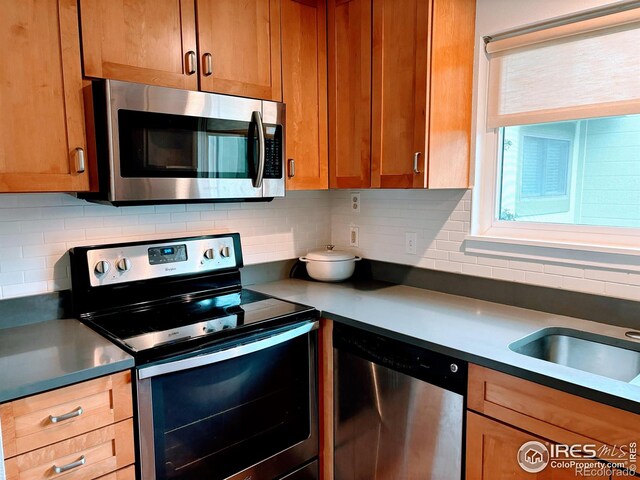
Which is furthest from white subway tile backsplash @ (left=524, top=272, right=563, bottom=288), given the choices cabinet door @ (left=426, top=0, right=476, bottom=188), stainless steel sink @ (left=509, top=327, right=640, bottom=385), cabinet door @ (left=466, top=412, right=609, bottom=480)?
cabinet door @ (left=466, top=412, right=609, bottom=480)

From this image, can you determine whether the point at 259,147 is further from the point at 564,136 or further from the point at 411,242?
the point at 564,136

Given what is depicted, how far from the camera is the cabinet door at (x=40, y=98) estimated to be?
1443mm

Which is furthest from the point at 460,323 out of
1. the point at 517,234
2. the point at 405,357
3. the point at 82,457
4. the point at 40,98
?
the point at 40,98

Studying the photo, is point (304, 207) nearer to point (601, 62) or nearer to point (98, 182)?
point (98, 182)

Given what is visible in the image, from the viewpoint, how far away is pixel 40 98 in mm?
1501

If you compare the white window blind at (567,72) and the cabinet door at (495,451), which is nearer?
the cabinet door at (495,451)

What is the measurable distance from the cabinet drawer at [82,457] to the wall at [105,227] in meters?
0.66

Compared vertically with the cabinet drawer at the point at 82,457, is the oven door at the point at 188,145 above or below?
above

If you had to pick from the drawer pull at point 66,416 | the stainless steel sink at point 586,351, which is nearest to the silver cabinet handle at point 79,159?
the drawer pull at point 66,416

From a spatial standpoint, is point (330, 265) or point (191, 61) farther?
point (330, 265)

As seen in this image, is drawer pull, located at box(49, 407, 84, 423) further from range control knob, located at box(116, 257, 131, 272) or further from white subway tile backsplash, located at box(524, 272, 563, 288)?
white subway tile backsplash, located at box(524, 272, 563, 288)

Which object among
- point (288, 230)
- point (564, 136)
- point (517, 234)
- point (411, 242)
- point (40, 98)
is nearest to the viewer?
point (40, 98)

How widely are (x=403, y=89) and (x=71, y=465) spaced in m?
1.72

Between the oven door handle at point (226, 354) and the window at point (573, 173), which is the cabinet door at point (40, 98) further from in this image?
the window at point (573, 173)
